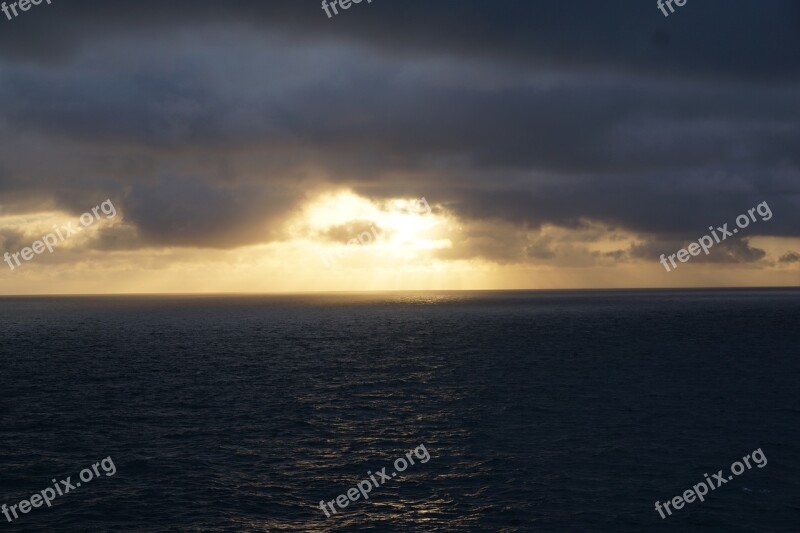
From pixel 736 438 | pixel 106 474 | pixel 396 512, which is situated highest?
pixel 106 474

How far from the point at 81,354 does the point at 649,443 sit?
103 m

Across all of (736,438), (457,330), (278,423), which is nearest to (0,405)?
(278,423)

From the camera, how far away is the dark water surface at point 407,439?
37.4 m

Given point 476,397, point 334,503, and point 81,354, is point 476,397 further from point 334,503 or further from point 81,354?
point 81,354

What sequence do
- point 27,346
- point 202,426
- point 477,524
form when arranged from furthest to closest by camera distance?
point 27,346 < point 202,426 < point 477,524

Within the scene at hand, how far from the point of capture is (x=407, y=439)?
53500mm

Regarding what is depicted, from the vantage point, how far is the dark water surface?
123 ft

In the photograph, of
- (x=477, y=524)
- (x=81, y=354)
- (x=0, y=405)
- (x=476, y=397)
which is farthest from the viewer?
(x=81, y=354)

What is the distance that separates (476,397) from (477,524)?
122 feet

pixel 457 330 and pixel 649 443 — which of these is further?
pixel 457 330

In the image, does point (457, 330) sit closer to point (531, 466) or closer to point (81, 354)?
point (81, 354)

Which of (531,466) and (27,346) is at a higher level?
(27,346)

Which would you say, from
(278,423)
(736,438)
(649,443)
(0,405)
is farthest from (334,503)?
(0,405)

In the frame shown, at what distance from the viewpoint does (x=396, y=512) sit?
3784 centimetres
